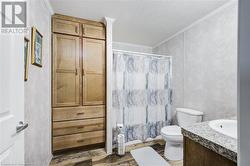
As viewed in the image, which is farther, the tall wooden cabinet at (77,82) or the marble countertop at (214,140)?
the tall wooden cabinet at (77,82)

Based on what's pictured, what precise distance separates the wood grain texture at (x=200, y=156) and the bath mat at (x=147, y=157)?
1.03 m

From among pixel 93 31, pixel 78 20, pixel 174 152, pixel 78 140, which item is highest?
pixel 78 20

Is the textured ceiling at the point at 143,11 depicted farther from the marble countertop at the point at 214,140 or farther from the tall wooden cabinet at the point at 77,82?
the marble countertop at the point at 214,140

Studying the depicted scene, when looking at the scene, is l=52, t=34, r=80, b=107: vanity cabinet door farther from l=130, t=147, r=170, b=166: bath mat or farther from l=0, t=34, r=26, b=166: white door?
l=130, t=147, r=170, b=166: bath mat

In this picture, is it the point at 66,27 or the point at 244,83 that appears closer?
the point at 244,83

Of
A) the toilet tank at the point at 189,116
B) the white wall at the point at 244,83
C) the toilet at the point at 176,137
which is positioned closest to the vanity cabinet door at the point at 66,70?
the toilet at the point at 176,137

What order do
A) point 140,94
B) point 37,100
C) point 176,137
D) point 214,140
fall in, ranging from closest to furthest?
point 214,140
point 37,100
point 176,137
point 140,94

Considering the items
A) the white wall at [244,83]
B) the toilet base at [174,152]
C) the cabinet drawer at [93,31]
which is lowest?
the toilet base at [174,152]

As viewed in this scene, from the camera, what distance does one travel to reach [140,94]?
220 centimetres

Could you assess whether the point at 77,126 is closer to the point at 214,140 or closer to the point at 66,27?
the point at 66,27

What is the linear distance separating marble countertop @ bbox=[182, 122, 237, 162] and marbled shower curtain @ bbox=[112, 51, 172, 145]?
4.39 feet

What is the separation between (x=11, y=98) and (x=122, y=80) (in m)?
1.49

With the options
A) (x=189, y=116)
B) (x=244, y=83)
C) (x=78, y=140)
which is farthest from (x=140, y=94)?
(x=244, y=83)

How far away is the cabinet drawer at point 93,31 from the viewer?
6.56 ft
